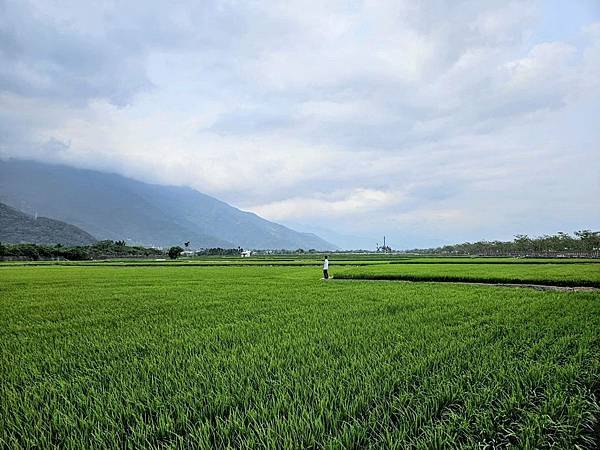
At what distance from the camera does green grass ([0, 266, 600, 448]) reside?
318 cm

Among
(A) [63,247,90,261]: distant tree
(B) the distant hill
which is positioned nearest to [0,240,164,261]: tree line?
(A) [63,247,90,261]: distant tree

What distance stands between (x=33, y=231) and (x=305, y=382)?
16813 cm

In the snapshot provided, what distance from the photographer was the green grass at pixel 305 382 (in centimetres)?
318

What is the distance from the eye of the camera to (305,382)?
13.9 feet

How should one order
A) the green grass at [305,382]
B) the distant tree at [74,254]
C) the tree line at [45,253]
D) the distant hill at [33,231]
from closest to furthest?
the green grass at [305,382] → the tree line at [45,253] → the distant tree at [74,254] → the distant hill at [33,231]

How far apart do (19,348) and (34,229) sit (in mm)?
164662

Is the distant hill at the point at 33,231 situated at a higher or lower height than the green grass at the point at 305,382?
higher

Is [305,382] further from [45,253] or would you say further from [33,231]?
[33,231]

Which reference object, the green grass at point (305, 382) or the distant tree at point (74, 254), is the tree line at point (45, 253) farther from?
the green grass at point (305, 382)

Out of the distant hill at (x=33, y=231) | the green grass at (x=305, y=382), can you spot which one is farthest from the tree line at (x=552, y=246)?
the distant hill at (x=33, y=231)

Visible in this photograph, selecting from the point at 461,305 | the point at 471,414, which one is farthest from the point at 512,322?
the point at 471,414

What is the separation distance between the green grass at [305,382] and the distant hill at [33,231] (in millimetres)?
155809

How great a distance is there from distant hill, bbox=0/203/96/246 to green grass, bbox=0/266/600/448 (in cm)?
15581

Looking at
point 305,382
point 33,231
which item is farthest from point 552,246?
point 33,231
